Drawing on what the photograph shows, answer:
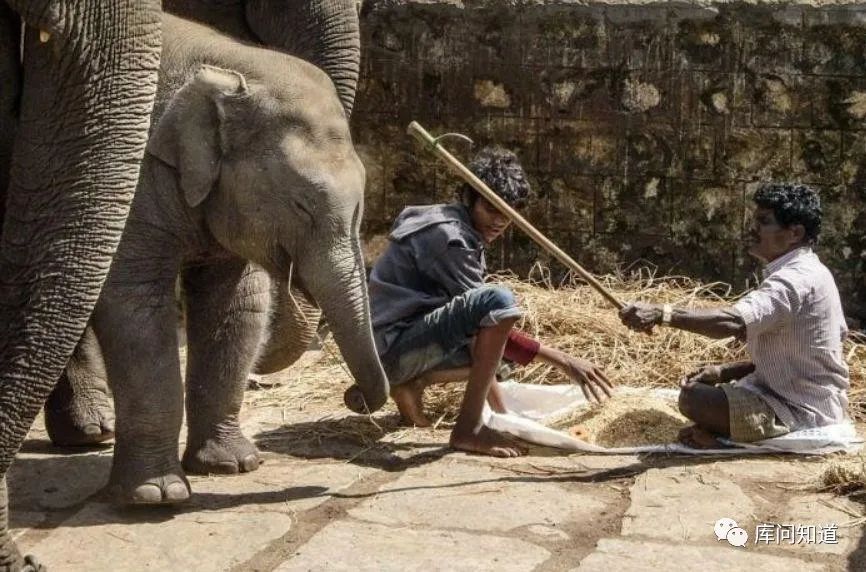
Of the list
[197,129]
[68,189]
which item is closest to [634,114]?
[197,129]

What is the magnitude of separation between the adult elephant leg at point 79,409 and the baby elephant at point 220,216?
952mm

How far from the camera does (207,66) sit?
5348mm

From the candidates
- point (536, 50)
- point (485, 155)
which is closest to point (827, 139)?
point (536, 50)

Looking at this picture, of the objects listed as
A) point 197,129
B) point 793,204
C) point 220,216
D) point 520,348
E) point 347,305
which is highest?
point 197,129

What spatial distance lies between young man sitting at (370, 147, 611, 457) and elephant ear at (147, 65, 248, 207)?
52.8 inches

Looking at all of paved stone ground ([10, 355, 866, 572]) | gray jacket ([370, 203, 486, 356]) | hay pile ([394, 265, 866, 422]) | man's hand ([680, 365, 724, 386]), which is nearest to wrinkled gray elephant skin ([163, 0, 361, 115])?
gray jacket ([370, 203, 486, 356])

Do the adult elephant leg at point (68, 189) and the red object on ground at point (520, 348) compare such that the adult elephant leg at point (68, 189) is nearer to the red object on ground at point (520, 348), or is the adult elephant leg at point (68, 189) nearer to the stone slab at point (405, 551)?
the stone slab at point (405, 551)

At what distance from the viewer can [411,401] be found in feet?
22.1

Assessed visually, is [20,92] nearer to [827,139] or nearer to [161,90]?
[161,90]

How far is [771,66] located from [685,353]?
2.02 meters

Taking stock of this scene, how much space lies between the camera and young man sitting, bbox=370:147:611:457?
629 centimetres

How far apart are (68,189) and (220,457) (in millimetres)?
2450

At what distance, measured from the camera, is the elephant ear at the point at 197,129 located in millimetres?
5281

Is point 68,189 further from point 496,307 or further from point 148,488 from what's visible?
point 496,307
